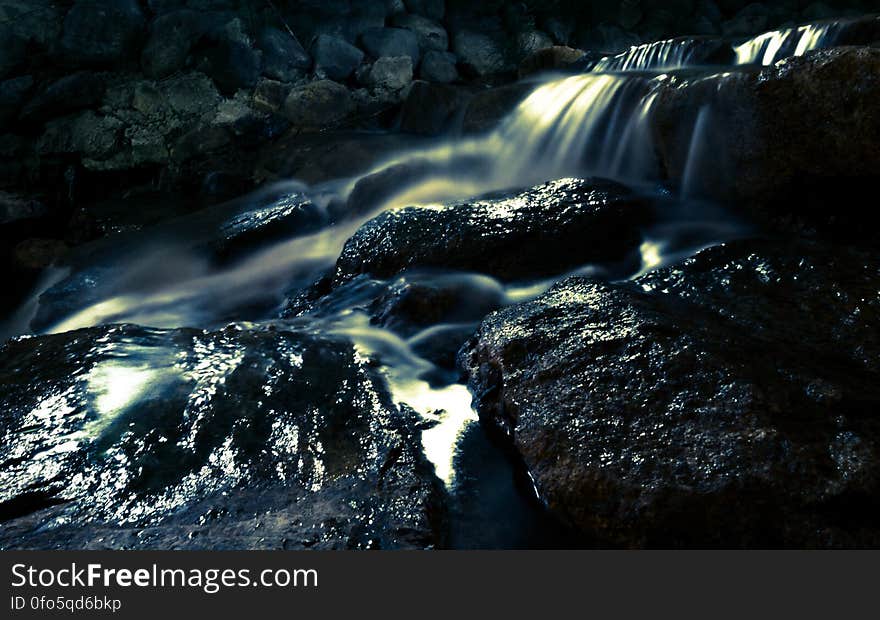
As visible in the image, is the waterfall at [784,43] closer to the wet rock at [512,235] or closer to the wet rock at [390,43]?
the wet rock at [512,235]

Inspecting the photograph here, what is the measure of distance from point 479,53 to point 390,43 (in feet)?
7.08

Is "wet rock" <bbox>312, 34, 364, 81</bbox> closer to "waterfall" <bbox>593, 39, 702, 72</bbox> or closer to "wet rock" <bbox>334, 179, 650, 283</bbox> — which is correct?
"waterfall" <bbox>593, 39, 702, 72</bbox>

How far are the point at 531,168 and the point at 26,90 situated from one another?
9482 millimetres

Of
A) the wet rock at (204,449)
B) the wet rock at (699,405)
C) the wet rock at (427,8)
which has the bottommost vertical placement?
the wet rock at (204,449)

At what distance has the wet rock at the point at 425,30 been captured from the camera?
12.8 metres

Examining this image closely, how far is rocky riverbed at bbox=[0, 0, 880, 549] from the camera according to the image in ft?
6.47

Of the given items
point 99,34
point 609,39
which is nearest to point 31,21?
point 99,34

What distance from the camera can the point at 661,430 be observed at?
212 cm

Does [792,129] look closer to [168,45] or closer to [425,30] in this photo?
[425,30]

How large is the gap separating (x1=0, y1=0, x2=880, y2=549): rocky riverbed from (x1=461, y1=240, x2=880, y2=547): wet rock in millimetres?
11

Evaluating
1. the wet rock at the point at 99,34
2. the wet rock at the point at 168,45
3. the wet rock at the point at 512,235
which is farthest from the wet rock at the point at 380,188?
the wet rock at the point at 99,34

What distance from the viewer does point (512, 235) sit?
13.9 feet

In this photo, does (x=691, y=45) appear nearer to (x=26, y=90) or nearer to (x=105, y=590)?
(x=105, y=590)

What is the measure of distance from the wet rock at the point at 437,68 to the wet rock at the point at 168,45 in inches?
169
